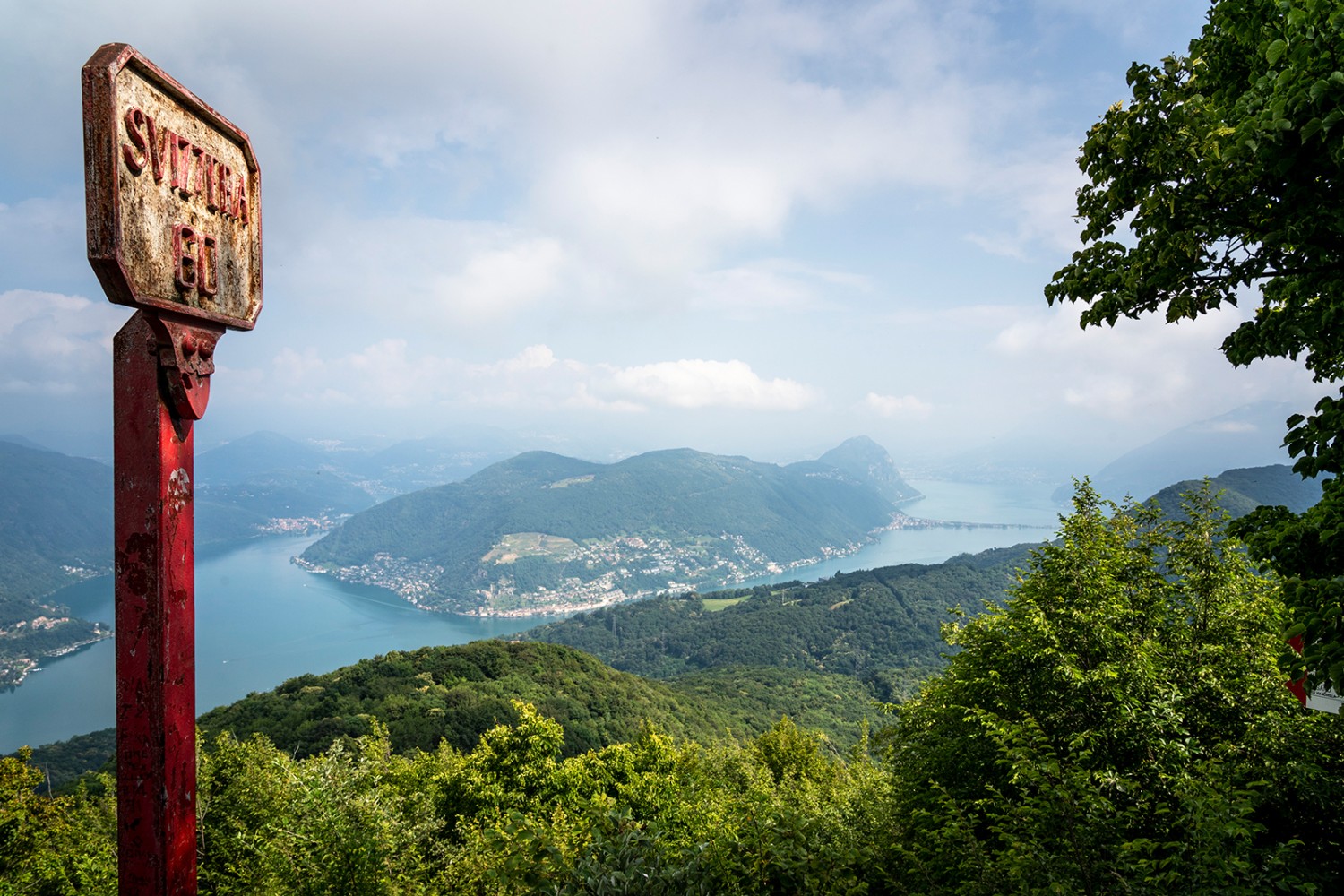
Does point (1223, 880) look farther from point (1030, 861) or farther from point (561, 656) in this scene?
point (561, 656)

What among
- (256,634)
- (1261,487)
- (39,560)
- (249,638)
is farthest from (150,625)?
(39,560)

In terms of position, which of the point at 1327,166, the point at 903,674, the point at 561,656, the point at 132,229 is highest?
the point at 1327,166

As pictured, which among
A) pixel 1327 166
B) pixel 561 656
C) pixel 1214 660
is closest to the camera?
pixel 1327 166

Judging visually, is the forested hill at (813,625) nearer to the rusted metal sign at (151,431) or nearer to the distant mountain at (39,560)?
the distant mountain at (39,560)

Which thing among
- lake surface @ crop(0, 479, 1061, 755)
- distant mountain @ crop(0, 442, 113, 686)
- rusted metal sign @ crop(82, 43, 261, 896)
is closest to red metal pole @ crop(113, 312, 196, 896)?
rusted metal sign @ crop(82, 43, 261, 896)

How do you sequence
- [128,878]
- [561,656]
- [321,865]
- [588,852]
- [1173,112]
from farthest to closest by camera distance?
1. [561,656]
2. [321,865]
3. [1173,112]
4. [588,852]
5. [128,878]

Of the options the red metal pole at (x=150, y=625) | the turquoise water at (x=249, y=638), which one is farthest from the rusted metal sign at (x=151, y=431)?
the turquoise water at (x=249, y=638)

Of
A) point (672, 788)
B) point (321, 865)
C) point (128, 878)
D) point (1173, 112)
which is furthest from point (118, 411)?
point (672, 788)
